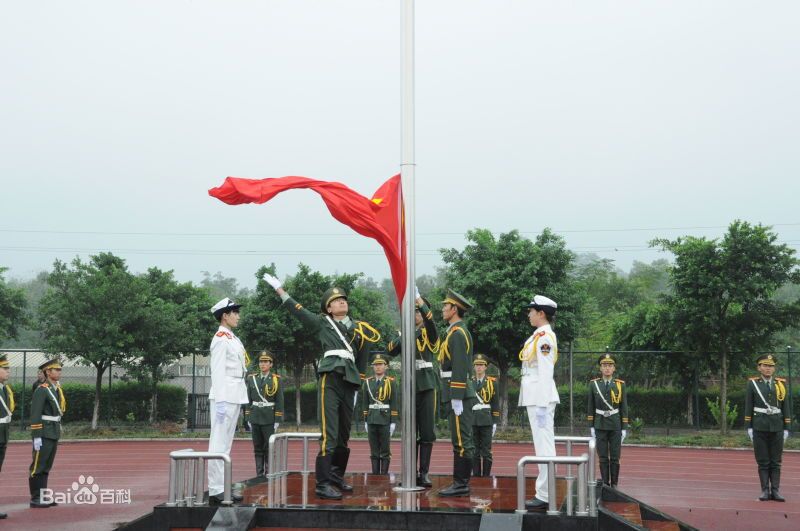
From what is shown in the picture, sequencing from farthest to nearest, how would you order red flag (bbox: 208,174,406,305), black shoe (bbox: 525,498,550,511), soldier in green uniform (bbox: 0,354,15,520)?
soldier in green uniform (bbox: 0,354,15,520) < red flag (bbox: 208,174,406,305) < black shoe (bbox: 525,498,550,511)

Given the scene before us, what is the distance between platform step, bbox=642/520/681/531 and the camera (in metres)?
7.61

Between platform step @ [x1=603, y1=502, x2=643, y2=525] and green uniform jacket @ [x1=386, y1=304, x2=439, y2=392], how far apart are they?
2.16 metres

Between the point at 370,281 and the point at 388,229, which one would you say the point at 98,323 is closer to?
the point at 388,229

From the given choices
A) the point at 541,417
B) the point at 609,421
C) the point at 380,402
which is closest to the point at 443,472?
the point at 380,402

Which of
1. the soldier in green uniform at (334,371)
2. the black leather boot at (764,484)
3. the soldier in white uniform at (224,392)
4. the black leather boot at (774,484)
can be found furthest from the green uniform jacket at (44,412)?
the black leather boot at (774,484)

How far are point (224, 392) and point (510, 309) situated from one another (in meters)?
13.1

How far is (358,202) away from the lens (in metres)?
8.16

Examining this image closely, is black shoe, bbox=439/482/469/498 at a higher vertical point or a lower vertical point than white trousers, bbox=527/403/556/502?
lower

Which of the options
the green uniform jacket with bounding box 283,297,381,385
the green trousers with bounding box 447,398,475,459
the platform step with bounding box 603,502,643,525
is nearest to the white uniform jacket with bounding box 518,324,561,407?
the green trousers with bounding box 447,398,475,459

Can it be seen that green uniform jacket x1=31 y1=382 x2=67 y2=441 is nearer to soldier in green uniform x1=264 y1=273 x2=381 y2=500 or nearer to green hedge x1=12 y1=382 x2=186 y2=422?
soldier in green uniform x1=264 y1=273 x2=381 y2=500

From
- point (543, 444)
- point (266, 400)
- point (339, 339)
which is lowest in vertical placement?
point (543, 444)

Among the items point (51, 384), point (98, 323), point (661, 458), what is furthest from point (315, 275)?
point (51, 384)

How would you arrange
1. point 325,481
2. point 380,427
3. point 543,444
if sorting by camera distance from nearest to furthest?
point 543,444 < point 325,481 < point 380,427

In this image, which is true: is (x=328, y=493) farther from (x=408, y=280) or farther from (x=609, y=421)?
(x=609, y=421)
